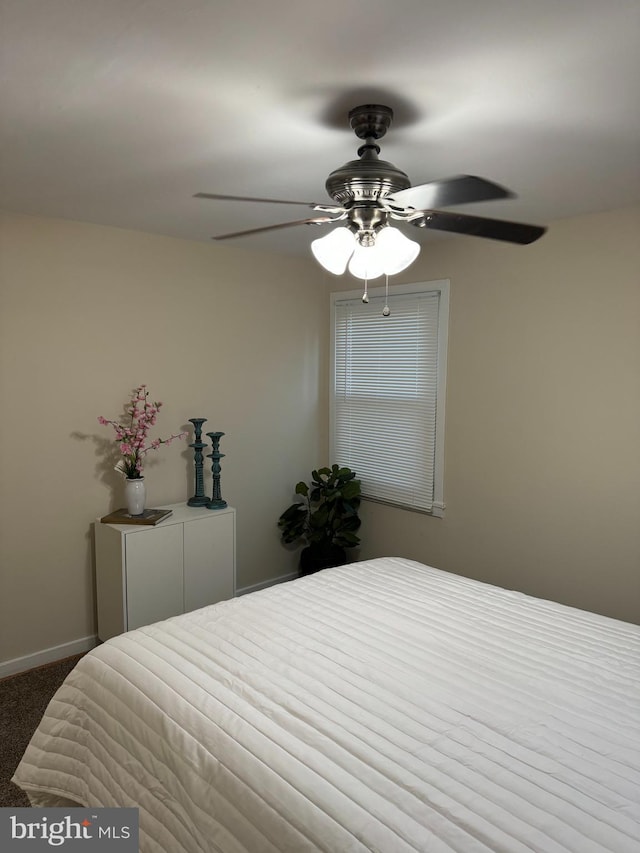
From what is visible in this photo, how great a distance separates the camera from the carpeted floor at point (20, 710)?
2.41 m

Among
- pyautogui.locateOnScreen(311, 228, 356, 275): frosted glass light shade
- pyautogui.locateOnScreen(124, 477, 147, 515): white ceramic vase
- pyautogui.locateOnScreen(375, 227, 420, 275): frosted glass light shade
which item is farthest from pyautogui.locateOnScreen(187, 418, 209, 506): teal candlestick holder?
pyautogui.locateOnScreen(375, 227, 420, 275): frosted glass light shade

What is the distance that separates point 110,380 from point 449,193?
239 centimetres

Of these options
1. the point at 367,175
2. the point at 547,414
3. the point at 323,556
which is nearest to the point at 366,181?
the point at 367,175

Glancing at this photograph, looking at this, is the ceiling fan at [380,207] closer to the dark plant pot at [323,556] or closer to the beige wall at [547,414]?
the beige wall at [547,414]

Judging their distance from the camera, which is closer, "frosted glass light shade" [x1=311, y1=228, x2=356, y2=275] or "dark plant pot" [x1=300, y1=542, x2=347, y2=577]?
"frosted glass light shade" [x1=311, y1=228, x2=356, y2=275]

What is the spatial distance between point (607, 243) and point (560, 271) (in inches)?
10.2

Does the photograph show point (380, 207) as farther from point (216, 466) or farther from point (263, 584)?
point (263, 584)

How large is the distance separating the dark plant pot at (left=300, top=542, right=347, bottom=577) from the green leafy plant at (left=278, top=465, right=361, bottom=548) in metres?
0.02

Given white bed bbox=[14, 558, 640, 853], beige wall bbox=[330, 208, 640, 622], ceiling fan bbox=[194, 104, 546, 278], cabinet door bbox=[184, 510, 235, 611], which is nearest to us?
white bed bbox=[14, 558, 640, 853]

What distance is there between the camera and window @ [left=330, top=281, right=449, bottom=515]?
3885 mm

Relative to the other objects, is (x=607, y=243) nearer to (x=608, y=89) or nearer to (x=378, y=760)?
(x=608, y=89)

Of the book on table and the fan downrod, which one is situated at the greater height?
the fan downrod

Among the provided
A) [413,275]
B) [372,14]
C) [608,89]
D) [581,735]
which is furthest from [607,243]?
[581,735]

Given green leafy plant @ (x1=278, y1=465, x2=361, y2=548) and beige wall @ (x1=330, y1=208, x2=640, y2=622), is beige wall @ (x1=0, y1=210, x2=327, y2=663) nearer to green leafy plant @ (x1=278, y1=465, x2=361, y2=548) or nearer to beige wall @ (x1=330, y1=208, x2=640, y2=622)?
green leafy plant @ (x1=278, y1=465, x2=361, y2=548)
